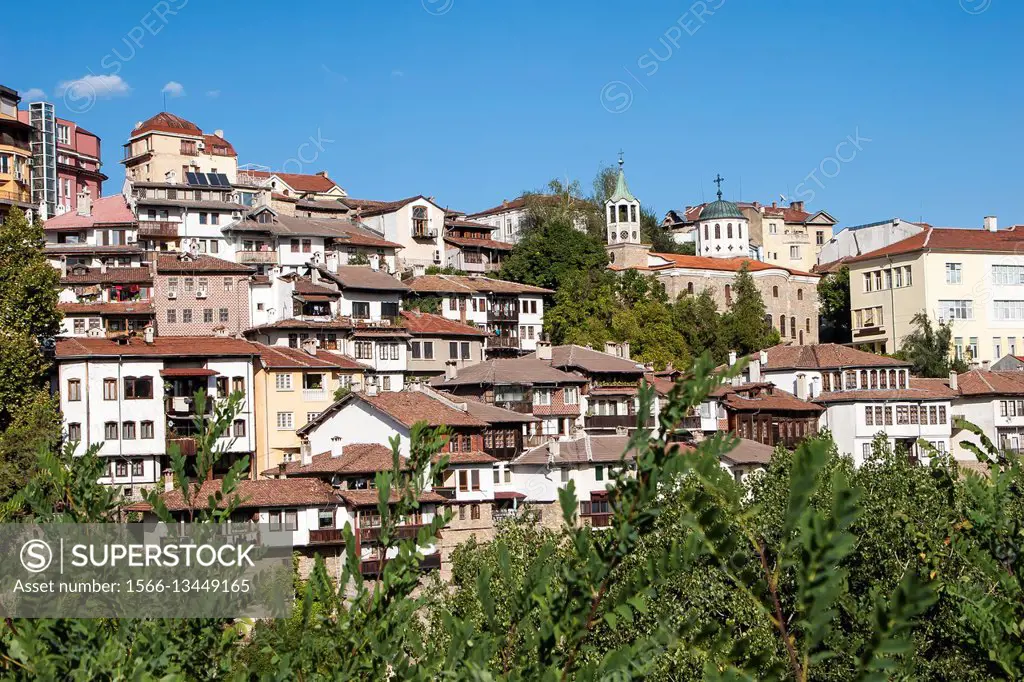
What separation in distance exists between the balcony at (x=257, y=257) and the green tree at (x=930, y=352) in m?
33.7

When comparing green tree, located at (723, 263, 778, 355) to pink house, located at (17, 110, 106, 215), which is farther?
pink house, located at (17, 110, 106, 215)

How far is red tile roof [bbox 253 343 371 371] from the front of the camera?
52375mm

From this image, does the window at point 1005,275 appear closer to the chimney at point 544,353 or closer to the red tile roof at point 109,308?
the chimney at point 544,353

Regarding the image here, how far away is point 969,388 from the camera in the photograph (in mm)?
63312

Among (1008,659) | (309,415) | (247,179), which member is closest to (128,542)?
(1008,659)

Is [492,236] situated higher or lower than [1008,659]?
higher

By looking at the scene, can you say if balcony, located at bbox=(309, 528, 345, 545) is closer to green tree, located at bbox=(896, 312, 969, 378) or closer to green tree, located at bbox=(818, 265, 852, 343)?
green tree, located at bbox=(896, 312, 969, 378)

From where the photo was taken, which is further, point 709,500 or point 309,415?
point 309,415

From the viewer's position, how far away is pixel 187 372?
162 feet

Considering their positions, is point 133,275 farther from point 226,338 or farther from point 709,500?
point 709,500

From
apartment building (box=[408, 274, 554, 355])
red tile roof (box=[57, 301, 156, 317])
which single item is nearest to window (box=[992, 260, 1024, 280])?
apartment building (box=[408, 274, 554, 355])

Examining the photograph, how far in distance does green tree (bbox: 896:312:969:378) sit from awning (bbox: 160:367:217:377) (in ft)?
126

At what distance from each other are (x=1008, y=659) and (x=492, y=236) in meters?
82.0

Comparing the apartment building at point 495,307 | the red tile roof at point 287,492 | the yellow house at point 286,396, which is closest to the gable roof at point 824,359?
the apartment building at point 495,307
